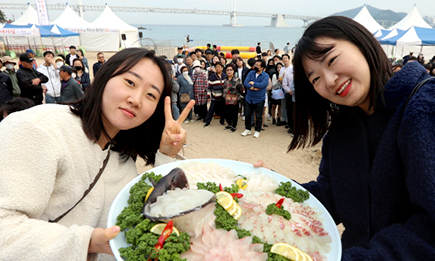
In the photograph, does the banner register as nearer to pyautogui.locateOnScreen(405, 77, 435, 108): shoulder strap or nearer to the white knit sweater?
the white knit sweater

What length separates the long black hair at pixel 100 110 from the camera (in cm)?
176

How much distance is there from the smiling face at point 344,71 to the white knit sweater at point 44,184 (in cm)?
167

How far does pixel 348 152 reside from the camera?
1711mm

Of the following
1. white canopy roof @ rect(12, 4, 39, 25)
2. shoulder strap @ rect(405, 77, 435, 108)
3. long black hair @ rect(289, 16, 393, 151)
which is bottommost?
shoulder strap @ rect(405, 77, 435, 108)

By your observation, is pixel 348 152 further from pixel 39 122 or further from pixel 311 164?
pixel 311 164

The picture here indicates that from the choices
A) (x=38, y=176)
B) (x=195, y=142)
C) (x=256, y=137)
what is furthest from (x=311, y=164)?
(x=38, y=176)

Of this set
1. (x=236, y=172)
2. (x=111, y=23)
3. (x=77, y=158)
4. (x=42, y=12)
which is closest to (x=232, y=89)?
(x=236, y=172)

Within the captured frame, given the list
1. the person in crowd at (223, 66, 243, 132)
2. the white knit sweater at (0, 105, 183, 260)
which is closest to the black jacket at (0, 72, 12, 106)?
the person in crowd at (223, 66, 243, 132)

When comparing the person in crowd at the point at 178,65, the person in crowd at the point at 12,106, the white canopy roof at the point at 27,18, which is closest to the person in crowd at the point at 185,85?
the person in crowd at the point at 178,65

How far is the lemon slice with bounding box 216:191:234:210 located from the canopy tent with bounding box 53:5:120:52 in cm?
3396

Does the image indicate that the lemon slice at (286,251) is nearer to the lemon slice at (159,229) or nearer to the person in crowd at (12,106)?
the lemon slice at (159,229)

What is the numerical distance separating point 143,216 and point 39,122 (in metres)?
0.86

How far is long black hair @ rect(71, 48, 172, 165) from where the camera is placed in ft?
5.78

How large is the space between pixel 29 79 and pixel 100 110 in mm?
7634
